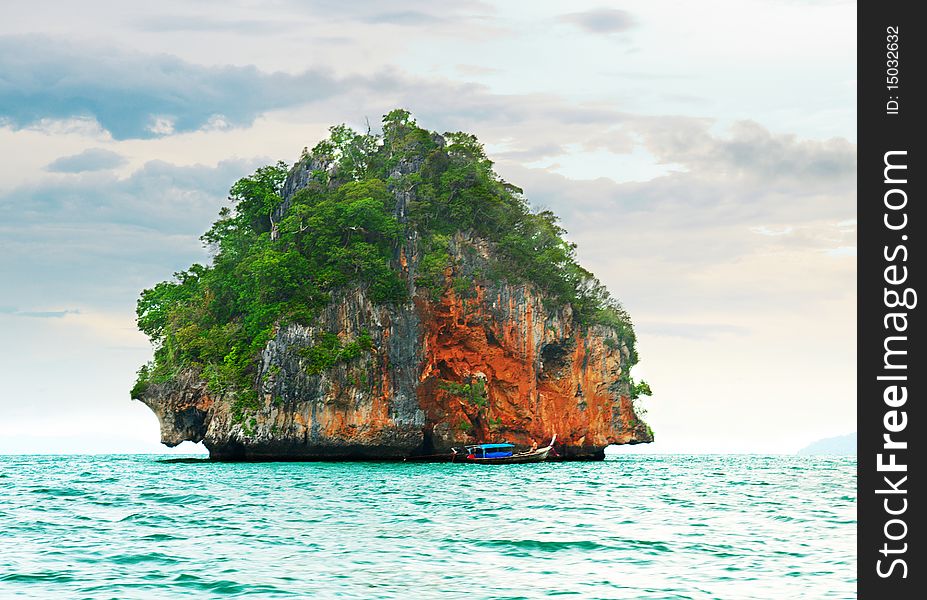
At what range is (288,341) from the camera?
164ft

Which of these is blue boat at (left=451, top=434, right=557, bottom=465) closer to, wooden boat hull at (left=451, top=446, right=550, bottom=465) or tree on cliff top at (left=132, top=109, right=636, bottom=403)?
wooden boat hull at (left=451, top=446, right=550, bottom=465)

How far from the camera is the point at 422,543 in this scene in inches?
631

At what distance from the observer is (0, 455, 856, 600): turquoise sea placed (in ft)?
39.9

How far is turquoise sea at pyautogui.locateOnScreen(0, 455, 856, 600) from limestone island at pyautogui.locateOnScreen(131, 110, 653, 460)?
21052 mm

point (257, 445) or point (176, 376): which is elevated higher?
point (176, 376)

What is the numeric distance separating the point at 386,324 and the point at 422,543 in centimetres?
3574

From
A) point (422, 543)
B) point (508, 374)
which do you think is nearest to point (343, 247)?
point (508, 374)

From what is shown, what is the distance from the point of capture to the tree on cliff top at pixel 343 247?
51688mm

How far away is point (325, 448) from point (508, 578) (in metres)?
37.6

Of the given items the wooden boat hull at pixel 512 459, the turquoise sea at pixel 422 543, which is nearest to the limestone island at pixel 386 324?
the wooden boat hull at pixel 512 459

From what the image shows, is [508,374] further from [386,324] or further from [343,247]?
[343,247]

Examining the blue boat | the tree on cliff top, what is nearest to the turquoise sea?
the blue boat
